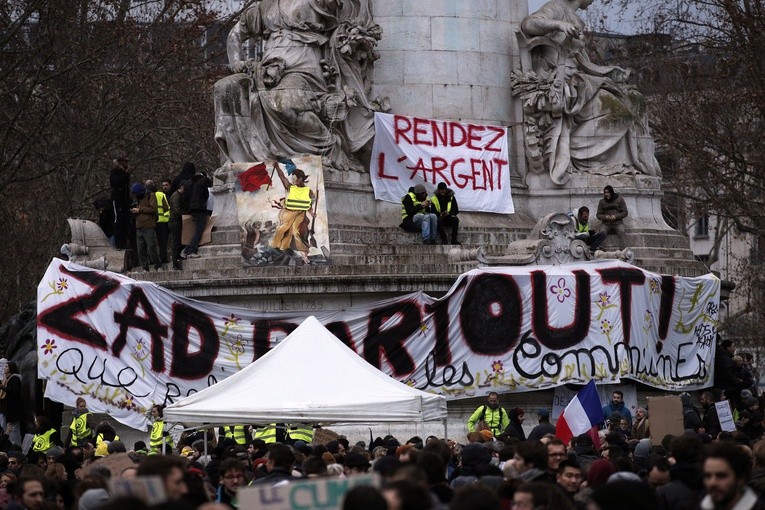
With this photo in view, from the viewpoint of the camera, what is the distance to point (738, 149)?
148 ft

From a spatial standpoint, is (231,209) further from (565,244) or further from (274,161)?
(565,244)

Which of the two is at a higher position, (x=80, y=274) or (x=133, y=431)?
(x=80, y=274)

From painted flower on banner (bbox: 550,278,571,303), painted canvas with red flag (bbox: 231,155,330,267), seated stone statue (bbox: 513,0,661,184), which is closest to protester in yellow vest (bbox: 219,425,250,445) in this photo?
painted canvas with red flag (bbox: 231,155,330,267)

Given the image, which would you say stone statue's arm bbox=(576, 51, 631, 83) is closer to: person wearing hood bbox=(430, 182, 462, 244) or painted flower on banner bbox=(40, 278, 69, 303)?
person wearing hood bbox=(430, 182, 462, 244)

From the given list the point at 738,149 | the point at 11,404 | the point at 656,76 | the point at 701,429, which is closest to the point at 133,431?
the point at 11,404

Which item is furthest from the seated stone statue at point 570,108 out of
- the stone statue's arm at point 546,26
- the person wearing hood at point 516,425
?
the person wearing hood at point 516,425

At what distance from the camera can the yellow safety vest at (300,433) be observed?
27.8m

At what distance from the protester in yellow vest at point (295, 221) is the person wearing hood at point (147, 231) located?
7.72ft

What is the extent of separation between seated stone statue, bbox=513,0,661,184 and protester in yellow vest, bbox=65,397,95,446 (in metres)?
8.59

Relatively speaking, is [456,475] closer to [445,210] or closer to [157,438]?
[157,438]

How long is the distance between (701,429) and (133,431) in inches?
343

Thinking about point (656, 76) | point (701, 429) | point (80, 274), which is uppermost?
point (656, 76)

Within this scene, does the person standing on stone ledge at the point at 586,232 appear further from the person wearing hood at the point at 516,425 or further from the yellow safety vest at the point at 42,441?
the yellow safety vest at the point at 42,441

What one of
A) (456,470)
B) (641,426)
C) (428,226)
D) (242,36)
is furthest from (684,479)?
(242,36)
